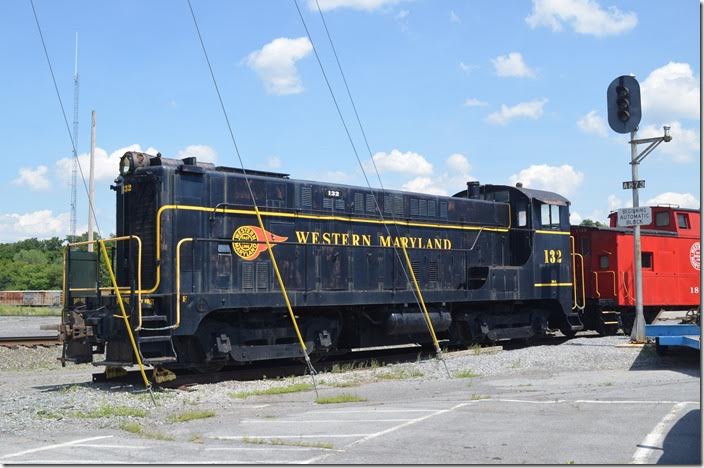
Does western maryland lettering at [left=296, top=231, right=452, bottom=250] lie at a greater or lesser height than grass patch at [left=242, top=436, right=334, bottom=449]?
greater

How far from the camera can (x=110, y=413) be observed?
9.60 meters

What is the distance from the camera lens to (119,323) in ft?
39.5

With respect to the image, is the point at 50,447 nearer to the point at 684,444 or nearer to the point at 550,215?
the point at 684,444

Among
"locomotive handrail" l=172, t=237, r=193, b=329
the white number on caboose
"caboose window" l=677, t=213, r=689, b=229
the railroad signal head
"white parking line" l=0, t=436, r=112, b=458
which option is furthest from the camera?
"caboose window" l=677, t=213, r=689, b=229

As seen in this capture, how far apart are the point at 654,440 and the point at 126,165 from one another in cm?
953

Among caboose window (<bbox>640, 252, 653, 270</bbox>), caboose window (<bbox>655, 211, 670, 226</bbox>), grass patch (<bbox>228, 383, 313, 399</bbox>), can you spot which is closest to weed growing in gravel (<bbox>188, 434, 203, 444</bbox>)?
grass patch (<bbox>228, 383, 313, 399</bbox>)

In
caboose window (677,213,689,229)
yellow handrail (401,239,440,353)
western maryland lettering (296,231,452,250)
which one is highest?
caboose window (677,213,689,229)

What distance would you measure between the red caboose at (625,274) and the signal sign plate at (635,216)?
3.10 meters

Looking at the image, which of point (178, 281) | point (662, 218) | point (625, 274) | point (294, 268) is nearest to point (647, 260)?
point (625, 274)

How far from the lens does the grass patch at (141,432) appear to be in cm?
798

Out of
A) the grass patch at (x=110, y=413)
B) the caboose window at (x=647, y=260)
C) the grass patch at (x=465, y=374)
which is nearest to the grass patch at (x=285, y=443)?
the grass patch at (x=110, y=413)

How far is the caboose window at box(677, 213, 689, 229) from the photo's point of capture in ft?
77.1

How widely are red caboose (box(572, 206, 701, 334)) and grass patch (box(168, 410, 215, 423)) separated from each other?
13038 mm

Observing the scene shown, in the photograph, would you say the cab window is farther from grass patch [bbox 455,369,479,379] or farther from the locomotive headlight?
the locomotive headlight
